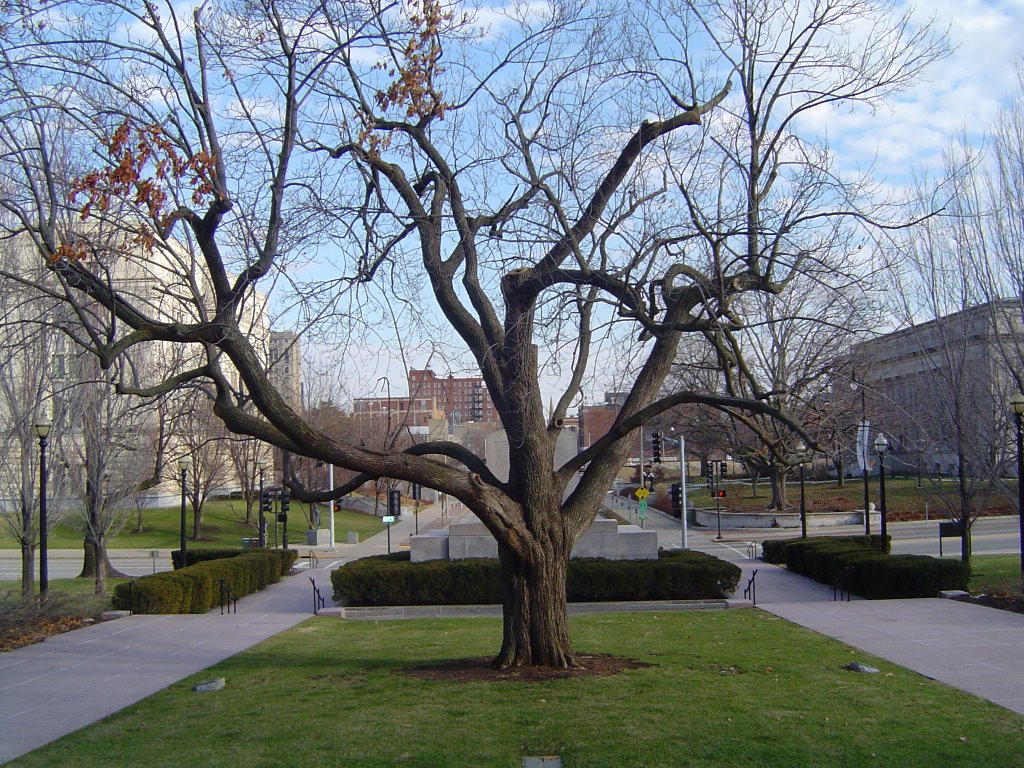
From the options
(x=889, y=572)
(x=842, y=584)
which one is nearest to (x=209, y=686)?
(x=889, y=572)

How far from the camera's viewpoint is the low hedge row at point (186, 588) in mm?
21078

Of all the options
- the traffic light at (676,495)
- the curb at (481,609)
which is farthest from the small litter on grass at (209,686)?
the traffic light at (676,495)

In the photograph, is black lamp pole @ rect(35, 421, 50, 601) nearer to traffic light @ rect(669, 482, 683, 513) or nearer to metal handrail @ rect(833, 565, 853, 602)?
metal handrail @ rect(833, 565, 853, 602)

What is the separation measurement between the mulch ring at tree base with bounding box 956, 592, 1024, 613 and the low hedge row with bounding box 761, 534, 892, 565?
7.34 metres

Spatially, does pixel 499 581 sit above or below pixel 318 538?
above

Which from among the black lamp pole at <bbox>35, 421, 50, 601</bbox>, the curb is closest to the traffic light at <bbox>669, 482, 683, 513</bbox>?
the curb

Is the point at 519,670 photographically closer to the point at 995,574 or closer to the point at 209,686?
the point at 209,686

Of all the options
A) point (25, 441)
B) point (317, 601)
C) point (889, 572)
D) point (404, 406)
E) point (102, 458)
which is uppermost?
point (404, 406)

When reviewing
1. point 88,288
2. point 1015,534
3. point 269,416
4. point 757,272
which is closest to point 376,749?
point 269,416

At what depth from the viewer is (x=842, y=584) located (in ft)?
78.4

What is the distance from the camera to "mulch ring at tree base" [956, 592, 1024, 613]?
17.9 m

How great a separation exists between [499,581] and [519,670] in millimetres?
11558

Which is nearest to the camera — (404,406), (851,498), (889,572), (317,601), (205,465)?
(404,406)

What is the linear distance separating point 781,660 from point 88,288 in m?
9.80
